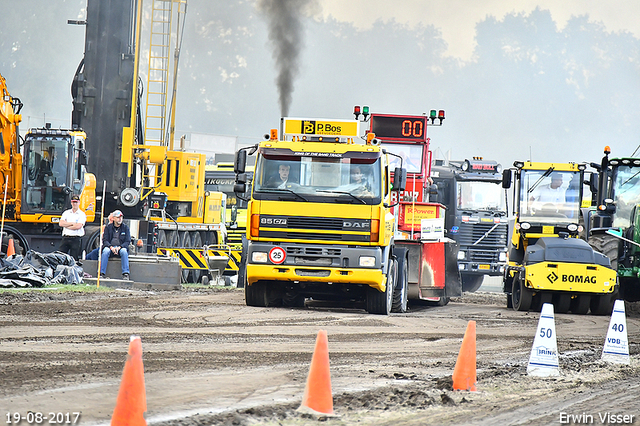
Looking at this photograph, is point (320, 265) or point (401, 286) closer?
point (320, 265)

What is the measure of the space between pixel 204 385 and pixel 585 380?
3.58 m

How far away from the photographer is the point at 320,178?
14.3 meters

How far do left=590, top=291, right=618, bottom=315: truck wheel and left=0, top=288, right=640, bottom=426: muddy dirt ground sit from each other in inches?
119

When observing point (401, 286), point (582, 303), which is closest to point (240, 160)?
point (401, 286)

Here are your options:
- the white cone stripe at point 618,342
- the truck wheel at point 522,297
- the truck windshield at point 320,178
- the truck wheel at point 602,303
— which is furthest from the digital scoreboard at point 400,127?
the white cone stripe at point 618,342

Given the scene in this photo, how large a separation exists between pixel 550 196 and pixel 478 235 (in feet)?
26.6

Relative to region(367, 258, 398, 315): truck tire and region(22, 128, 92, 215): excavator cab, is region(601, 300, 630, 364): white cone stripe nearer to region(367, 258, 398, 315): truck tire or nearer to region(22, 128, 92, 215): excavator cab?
region(367, 258, 398, 315): truck tire

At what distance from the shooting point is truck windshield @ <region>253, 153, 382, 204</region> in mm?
14156

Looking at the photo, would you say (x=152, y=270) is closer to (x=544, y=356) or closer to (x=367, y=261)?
(x=367, y=261)

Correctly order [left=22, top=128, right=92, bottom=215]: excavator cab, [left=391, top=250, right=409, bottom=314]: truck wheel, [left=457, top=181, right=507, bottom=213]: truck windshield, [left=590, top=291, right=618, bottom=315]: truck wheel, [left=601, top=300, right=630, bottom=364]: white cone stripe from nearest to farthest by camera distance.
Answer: [left=601, top=300, right=630, bottom=364]: white cone stripe
[left=391, top=250, right=409, bottom=314]: truck wheel
[left=590, top=291, right=618, bottom=315]: truck wheel
[left=22, top=128, right=92, bottom=215]: excavator cab
[left=457, top=181, right=507, bottom=213]: truck windshield

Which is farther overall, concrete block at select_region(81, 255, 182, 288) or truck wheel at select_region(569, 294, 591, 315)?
concrete block at select_region(81, 255, 182, 288)

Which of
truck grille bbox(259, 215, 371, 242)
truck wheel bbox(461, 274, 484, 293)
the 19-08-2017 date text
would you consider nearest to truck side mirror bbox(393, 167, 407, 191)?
truck grille bbox(259, 215, 371, 242)

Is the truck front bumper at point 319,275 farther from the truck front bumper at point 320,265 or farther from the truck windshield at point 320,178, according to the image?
the truck windshield at point 320,178

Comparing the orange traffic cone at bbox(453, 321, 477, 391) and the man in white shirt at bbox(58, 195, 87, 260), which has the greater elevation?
the man in white shirt at bbox(58, 195, 87, 260)
